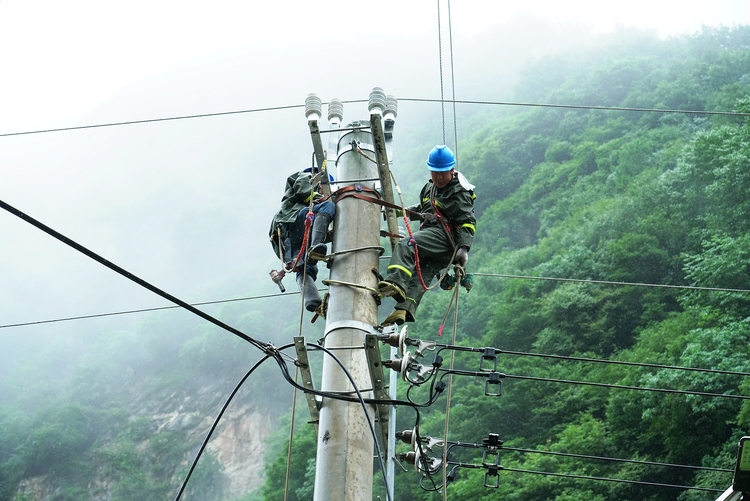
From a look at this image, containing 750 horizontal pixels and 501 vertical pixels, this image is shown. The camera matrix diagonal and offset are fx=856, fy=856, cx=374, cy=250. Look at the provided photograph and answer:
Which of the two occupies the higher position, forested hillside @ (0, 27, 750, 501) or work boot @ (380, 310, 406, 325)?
forested hillside @ (0, 27, 750, 501)

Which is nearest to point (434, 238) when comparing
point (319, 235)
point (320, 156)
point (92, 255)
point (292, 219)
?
point (319, 235)

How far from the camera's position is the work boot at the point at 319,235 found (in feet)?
17.5

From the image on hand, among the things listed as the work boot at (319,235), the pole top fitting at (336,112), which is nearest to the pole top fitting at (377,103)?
the pole top fitting at (336,112)

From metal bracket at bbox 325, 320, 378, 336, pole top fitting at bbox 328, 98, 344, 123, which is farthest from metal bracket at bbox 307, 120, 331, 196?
metal bracket at bbox 325, 320, 378, 336

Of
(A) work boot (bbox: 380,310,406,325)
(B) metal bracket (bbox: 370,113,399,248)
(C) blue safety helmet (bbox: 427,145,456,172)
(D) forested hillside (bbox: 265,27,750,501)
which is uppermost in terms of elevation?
(D) forested hillside (bbox: 265,27,750,501)

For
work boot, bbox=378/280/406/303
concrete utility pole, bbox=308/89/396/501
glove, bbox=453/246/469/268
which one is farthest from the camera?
glove, bbox=453/246/469/268

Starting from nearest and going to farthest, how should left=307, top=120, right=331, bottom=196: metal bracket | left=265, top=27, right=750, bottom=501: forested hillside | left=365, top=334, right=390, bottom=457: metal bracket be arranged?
left=365, top=334, right=390, bottom=457: metal bracket
left=307, top=120, right=331, bottom=196: metal bracket
left=265, top=27, right=750, bottom=501: forested hillside

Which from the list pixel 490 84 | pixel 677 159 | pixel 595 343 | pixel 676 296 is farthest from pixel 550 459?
pixel 490 84

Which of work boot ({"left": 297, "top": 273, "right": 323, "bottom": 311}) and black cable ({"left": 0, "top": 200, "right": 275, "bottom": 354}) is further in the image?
work boot ({"left": 297, "top": 273, "right": 323, "bottom": 311})

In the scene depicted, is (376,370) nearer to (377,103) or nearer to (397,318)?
(397,318)

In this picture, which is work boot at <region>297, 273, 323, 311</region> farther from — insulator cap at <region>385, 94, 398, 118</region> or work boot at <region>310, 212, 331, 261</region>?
insulator cap at <region>385, 94, 398, 118</region>

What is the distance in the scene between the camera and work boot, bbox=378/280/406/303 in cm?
504

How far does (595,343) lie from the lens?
2778 cm

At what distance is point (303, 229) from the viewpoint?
6398 mm
